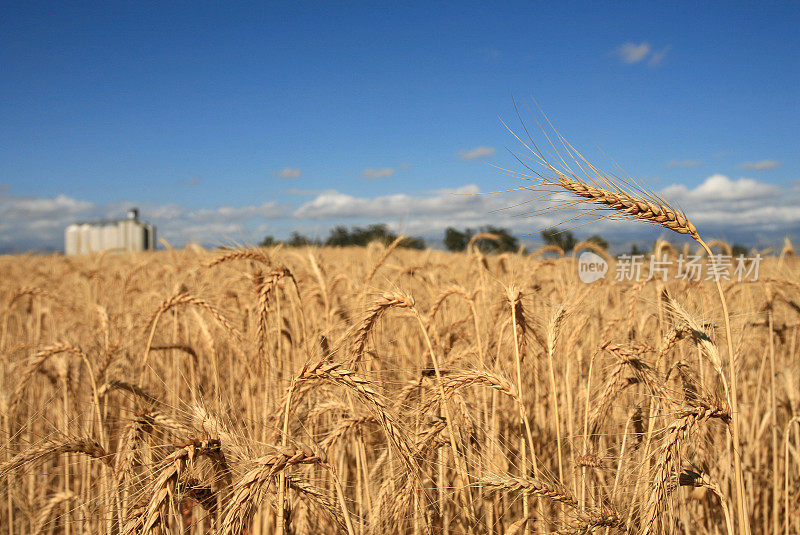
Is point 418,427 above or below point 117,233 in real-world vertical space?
below

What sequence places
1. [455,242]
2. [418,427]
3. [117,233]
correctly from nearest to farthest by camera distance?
1. [418,427]
2. [455,242]
3. [117,233]

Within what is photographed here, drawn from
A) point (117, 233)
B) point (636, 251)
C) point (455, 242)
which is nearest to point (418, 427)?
point (636, 251)

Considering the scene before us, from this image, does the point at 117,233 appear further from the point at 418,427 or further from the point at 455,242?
the point at 418,427

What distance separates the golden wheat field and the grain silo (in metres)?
40.3

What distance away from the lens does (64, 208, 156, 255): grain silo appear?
3969cm

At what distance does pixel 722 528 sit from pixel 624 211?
2093 millimetres

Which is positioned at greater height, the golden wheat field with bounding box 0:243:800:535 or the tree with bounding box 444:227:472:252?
the tree with bounding box 444:227:472:252

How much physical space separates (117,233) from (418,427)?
46.9 meters

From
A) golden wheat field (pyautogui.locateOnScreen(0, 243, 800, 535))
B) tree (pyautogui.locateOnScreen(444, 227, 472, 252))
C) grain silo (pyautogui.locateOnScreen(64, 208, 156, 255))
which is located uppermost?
grain silo (pyautogui.locateOnScreen(64, 208, 156, 255))

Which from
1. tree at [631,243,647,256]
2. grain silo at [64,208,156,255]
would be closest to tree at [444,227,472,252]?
tree at [631,243,647,256]

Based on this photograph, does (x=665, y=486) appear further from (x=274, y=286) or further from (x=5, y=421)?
(x=5, y=421)

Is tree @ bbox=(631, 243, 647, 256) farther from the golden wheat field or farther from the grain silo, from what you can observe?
the grain silo

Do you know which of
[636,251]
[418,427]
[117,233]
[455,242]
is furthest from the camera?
[117,233]

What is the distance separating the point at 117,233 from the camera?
Result: 136ft
